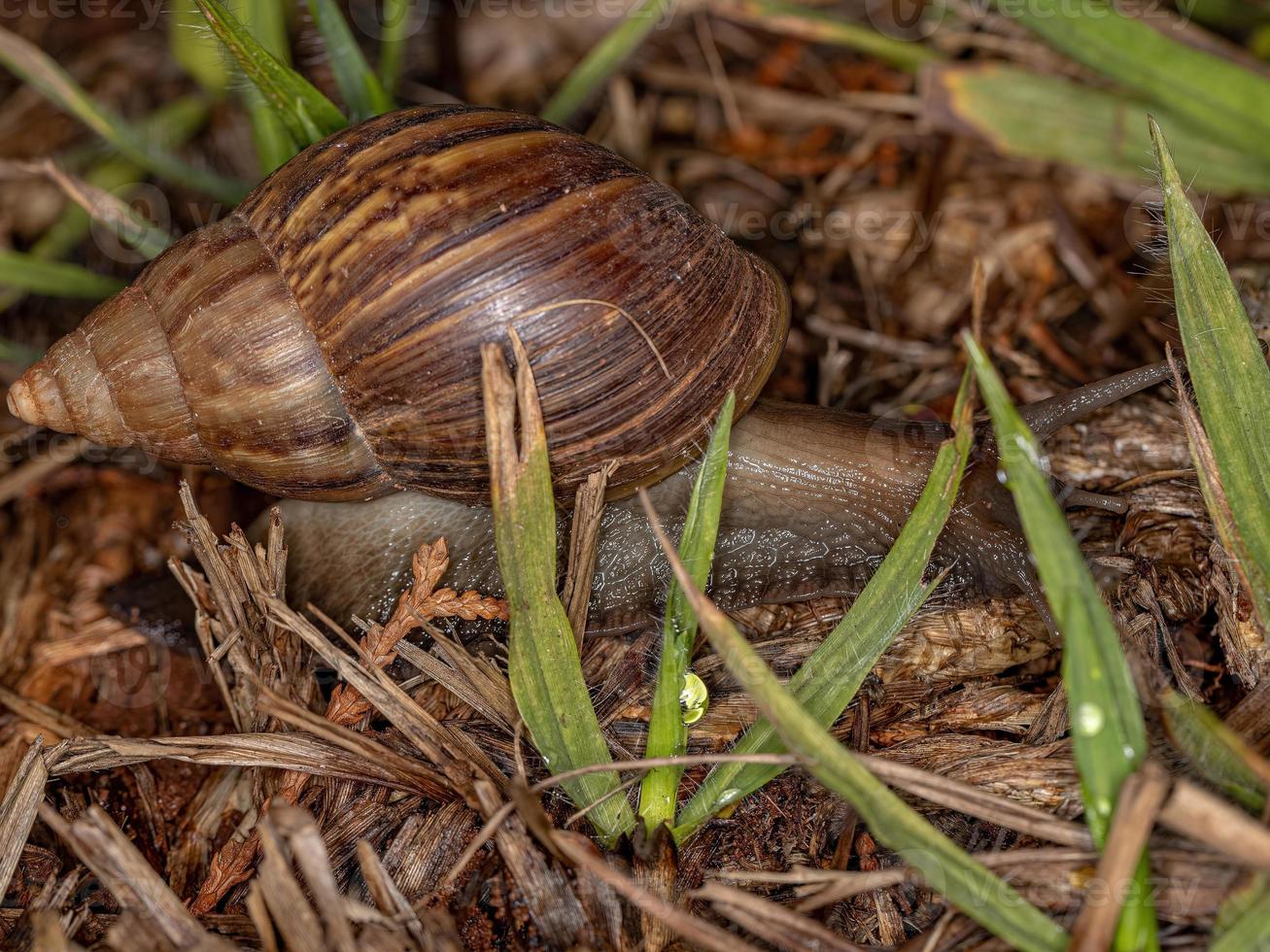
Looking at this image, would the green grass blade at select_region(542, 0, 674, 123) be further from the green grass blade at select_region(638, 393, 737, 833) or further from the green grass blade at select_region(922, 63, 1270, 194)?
the green grass blade at select_region(638, 393, 737, 833)

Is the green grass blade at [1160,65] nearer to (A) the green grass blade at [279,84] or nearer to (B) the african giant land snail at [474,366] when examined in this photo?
(B) the african giant land snail at [474,366]

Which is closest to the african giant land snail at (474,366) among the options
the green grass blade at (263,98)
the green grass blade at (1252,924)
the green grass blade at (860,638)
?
the green grass blade at (860,638)

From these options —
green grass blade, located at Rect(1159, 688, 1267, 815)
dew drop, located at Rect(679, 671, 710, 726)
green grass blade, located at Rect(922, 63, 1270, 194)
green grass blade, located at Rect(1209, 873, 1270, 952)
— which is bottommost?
dew drop, located at Rect(679, 671, 710, 726)

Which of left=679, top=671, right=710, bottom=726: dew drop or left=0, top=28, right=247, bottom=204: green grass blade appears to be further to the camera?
left=0, top=28, right=247, bottom=204: green grass blade

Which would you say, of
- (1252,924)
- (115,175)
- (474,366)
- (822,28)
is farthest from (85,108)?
(1252,924)

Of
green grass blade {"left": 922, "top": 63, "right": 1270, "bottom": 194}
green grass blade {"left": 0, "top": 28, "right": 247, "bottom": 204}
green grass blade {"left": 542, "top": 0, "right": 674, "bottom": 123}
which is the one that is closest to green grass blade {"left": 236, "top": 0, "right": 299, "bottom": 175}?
green grass blade {"left": 0, "top": 28, "right": 247, "bottom": 204}

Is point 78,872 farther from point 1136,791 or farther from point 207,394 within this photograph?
point 1136,791

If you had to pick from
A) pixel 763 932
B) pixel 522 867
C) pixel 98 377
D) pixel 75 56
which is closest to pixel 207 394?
pixel 98 377
